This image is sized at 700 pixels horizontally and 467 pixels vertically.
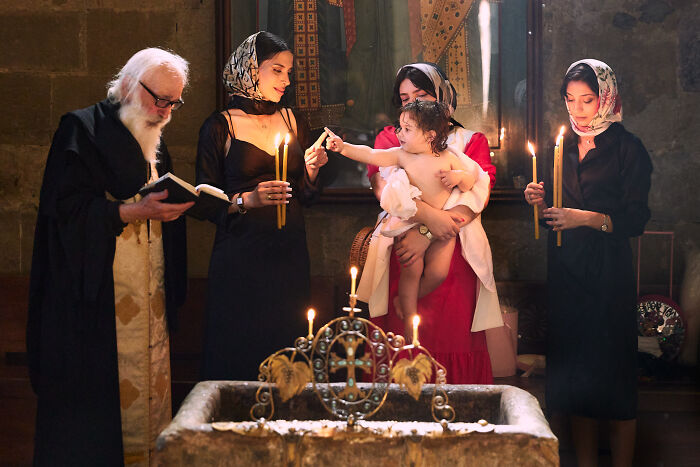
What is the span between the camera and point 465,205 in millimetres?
4270

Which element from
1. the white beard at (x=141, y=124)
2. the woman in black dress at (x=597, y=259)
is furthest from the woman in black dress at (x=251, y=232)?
the woman in black dress at (x=597, y=259)

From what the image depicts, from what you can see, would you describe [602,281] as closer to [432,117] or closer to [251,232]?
[432,117]

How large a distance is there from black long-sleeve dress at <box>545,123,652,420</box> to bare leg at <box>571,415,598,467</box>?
0.05 m

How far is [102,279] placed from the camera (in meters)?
3.89

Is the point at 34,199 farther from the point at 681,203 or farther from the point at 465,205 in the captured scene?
the point at 681,203

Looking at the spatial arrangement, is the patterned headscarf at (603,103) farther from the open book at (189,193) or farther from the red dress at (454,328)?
the open book at (189,193)

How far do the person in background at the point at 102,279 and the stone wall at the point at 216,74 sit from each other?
1.77 m

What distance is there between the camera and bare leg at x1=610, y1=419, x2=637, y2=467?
432 cm

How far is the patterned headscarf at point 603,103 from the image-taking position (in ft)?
14.3

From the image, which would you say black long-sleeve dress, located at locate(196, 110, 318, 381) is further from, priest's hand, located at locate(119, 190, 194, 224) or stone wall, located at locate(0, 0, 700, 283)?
stone wall, located at locate(0, 0, 700, 283)

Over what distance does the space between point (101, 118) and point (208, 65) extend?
1.90 metres

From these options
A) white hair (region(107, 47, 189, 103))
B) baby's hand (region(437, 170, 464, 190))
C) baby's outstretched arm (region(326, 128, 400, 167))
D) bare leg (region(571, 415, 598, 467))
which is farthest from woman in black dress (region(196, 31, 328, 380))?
bare leg (region(571, 415, 598, 467))

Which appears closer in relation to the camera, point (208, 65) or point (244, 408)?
point (244, 408)

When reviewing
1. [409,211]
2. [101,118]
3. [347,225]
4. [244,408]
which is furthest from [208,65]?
[244,408]
